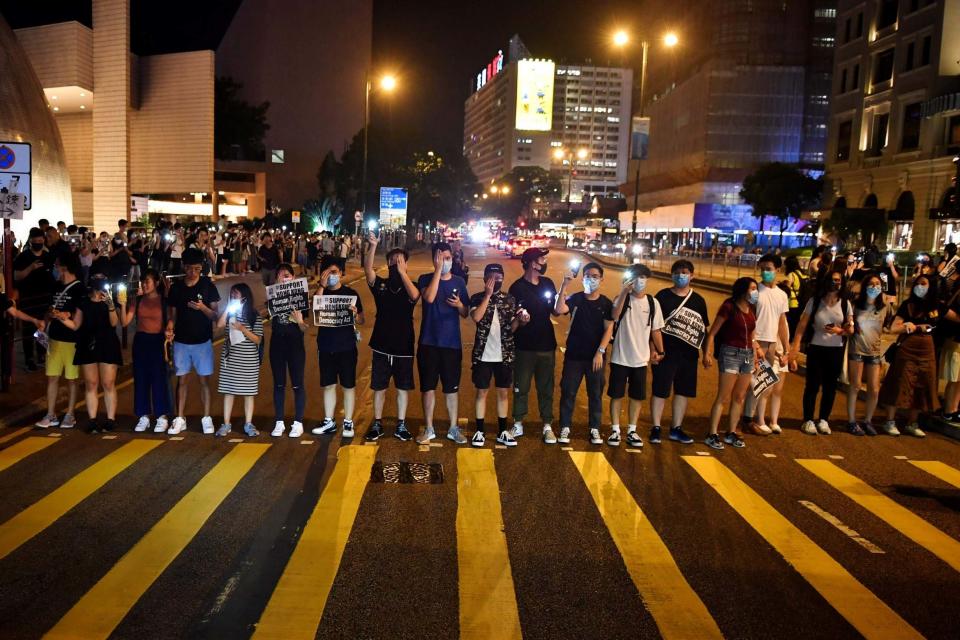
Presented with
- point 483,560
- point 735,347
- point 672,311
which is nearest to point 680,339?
point 672,311

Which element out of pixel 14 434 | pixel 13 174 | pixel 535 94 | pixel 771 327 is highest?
pixel 535 94

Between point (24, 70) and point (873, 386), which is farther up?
point (24, 70)

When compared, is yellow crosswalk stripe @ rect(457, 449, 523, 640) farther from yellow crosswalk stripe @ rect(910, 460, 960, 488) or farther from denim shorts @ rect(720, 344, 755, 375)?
yellow crosswalk stripe @ rect(910, 460, 960, 488)

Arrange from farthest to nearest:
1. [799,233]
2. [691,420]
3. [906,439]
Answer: [799,233] → [691,420] → [906,439]

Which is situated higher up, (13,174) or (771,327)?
(13,174)

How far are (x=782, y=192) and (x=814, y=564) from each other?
63.1m

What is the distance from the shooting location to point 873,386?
953 centimetres

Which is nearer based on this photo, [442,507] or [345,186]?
[442,507]

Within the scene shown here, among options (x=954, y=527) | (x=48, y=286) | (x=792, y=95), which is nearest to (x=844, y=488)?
(x=954, y=527)

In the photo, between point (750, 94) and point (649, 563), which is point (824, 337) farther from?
point (750, 94)

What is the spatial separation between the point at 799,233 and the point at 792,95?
2350cm

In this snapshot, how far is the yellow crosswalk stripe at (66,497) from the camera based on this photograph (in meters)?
5.88

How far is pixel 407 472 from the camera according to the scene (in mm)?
7629

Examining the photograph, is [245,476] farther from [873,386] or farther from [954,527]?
[873,386]
